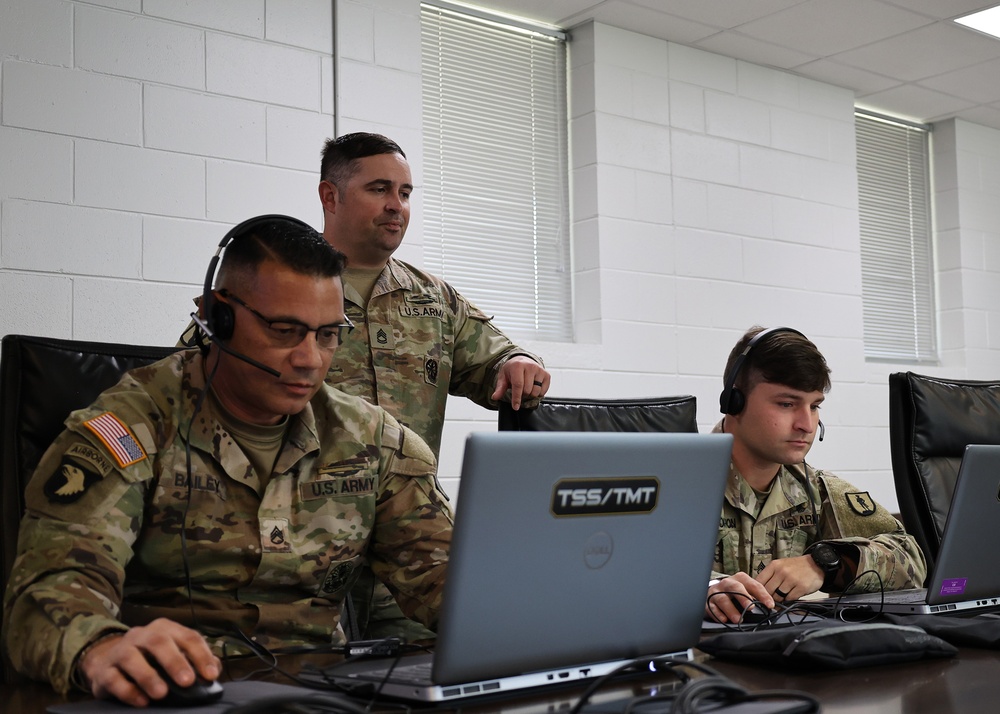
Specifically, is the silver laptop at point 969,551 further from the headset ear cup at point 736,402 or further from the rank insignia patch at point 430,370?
the rank insignia patch at point 430,370

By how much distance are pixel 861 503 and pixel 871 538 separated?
6.6 inches

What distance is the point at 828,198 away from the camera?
473 cm

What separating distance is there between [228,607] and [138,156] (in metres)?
1.91

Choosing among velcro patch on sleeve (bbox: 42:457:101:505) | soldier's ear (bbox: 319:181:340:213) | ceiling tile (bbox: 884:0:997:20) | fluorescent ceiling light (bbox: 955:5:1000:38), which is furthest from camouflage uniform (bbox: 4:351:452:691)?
fluorescent ceiling light (bbox: 955:5:1000:38)

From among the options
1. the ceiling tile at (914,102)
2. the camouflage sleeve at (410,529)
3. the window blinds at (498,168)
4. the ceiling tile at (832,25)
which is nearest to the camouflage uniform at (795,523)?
the camouflage sleeve at (410,529)

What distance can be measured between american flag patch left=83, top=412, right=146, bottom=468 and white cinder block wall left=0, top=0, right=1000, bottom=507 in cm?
160

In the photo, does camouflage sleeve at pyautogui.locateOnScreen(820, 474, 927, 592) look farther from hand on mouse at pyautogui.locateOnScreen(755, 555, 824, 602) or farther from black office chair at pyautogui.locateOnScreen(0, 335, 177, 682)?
black office chair at pyautogui.locateOnScreen(0, 335, 177, 682)

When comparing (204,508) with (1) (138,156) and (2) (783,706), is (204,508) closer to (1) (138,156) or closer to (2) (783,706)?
(2) (783,706)

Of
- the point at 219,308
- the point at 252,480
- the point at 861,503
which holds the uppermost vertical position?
the point at 219,308

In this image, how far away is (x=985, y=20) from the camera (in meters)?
4.15

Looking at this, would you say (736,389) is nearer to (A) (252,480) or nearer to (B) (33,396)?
(A) (252,480)

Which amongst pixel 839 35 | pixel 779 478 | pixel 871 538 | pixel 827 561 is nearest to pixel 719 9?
pixel 839 35

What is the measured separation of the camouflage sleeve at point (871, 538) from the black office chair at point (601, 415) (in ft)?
1.10

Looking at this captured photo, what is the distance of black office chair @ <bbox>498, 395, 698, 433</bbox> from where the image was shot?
2.07m
